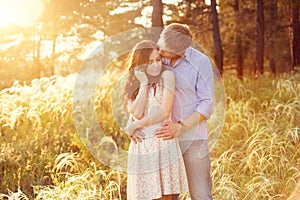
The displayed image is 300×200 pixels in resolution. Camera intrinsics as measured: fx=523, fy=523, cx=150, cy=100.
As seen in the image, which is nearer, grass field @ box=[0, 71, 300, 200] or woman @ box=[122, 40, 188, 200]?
woman @ box=[122, 40, 188, 200]

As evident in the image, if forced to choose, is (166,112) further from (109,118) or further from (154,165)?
(109,118)

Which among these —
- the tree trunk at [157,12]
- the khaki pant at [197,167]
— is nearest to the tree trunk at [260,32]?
the tree trunk at [157,12]

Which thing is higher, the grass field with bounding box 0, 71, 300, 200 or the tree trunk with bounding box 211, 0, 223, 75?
the tree trunk with bounding box 211, 0, 223, 75

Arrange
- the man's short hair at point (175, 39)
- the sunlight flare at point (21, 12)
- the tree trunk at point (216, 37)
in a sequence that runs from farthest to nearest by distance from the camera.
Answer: the sunlight flare at point (21, 12), the tree trunk at point (216, 37), the man's short hair at point (175, 39)

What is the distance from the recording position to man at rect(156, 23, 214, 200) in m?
3.83

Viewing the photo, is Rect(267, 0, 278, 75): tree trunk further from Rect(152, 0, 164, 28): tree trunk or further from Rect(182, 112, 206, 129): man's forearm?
Rect(182, 112, 206, 129): man's forearm

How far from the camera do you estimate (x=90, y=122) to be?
8.13 m

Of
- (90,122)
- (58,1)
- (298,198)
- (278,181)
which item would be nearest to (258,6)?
(58,1)

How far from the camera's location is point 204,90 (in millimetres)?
3918

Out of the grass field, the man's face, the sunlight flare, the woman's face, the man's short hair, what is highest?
the sunlight flare

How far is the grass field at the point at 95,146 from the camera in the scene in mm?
5504

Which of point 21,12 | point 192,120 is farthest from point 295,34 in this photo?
point 192,120

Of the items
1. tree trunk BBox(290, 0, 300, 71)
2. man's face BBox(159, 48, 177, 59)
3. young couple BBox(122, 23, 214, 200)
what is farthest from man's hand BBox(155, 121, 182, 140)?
tree trunk BBox(290, 0, 300, 71)

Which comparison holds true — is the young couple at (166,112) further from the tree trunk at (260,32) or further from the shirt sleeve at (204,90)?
the tree trunk at (260,32)
